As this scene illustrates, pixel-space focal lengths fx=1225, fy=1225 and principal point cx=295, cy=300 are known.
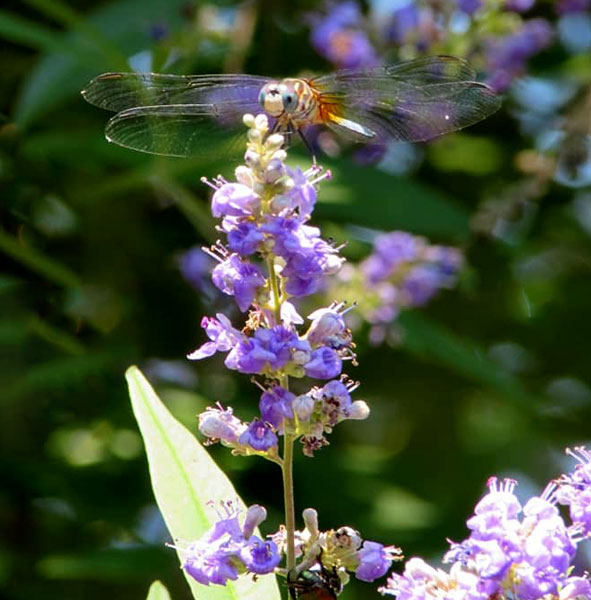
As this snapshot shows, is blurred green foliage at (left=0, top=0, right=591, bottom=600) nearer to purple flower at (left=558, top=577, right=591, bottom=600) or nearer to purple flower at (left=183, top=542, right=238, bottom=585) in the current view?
purple flower at (left=183, top=542, right=238, bottom=585)

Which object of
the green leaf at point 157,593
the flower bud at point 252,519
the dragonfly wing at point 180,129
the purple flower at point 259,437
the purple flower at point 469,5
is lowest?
the green leaf at point 157,593

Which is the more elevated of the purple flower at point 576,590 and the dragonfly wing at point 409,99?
the dragonfly wing at point 409,99

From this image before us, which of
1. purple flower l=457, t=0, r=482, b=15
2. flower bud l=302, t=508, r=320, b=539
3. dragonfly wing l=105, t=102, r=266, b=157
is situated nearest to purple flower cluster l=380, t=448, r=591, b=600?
flower bud l=302, t=508, r=320, b=539

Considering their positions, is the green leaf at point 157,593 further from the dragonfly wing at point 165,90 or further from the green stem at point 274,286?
the dragonfly wing at point 165,90

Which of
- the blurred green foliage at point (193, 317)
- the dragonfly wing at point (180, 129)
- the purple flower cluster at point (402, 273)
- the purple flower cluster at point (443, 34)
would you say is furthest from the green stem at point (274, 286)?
the purple flower cluster at point (443, 34)

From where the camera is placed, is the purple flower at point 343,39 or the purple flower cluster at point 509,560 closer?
the purple flower cluster at point 509,560

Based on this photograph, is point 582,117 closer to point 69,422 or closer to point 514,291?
point 514,291

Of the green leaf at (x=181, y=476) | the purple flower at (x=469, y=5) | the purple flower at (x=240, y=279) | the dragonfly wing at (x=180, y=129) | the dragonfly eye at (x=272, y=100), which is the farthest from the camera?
the purple flower at (x=469, y=5)

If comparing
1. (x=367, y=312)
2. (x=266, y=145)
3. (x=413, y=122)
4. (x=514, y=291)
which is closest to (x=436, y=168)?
(x=514, y=291)
